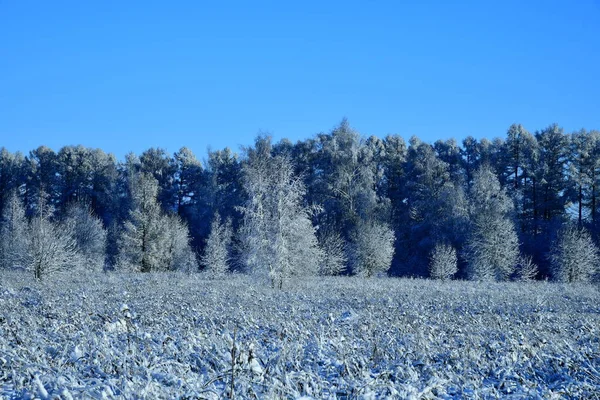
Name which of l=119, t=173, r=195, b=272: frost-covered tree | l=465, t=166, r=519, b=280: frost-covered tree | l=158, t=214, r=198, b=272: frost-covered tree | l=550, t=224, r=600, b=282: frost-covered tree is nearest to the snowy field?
l=550, t=224, r=600, b=282: frost-covered tree

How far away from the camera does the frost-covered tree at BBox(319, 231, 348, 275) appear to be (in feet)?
121

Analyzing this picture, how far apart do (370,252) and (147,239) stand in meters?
17.1

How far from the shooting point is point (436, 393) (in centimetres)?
577

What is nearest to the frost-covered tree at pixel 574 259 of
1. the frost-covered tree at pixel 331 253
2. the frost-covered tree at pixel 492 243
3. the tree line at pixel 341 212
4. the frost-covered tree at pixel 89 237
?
the tree line at pixel 341 212

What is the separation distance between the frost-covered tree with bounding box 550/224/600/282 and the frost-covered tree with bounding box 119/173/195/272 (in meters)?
26.9

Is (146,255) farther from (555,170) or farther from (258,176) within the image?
(555,170)

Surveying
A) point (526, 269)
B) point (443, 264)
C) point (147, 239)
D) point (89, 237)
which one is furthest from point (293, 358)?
point (89, 237)

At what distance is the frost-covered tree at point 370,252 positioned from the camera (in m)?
37.1

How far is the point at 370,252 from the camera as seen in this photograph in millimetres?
37125

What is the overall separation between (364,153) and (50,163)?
124 feet

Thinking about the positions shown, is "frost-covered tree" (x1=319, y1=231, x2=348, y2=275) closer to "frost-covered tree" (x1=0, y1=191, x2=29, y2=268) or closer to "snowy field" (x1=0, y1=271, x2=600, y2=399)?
"frost-covered tree" (x1=0, y1=191, x2=29, y2=268)

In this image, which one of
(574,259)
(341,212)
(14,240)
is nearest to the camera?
(14,240)

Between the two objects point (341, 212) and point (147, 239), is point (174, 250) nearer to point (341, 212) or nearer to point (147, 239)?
point (147, 239)

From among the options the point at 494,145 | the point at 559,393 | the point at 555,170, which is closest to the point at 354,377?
the point at 559,393
